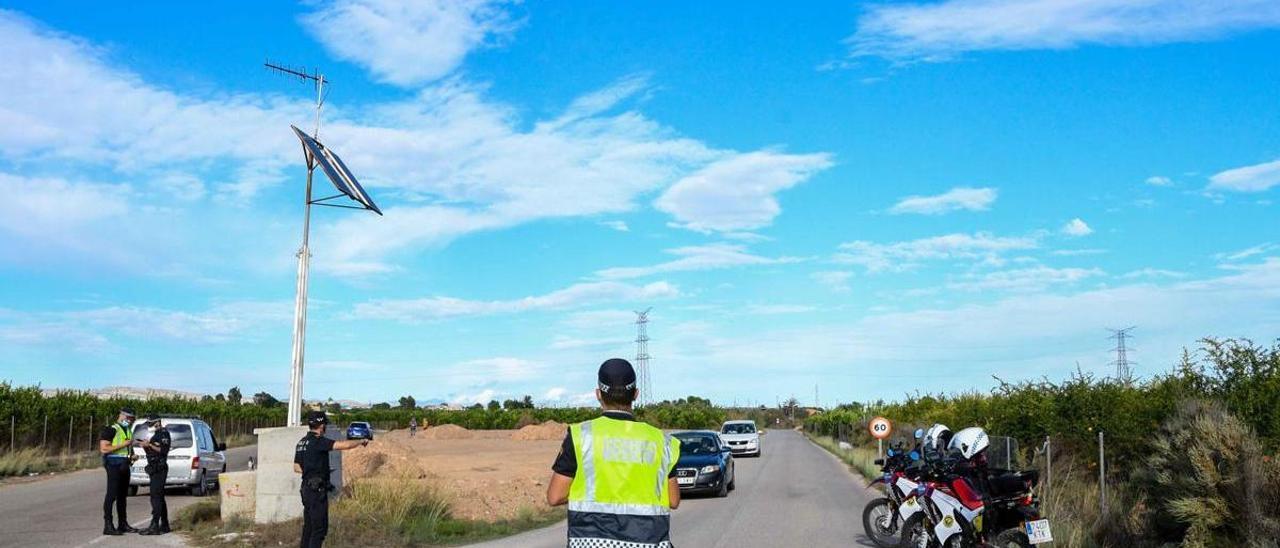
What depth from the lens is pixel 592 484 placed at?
508cm

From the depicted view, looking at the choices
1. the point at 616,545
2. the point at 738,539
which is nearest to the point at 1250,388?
the point at 738,539

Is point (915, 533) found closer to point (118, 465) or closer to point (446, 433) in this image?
point (118, 465)

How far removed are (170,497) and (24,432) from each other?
21.9m

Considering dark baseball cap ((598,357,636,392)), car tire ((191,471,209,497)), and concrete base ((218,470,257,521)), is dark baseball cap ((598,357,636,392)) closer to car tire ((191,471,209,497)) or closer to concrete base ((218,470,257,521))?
concrete base ((218,470,257,521))

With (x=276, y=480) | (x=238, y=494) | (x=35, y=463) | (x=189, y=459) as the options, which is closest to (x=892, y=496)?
(x=276, y=480)

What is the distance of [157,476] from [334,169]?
222 inches

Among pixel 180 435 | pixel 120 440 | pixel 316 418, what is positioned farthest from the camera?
pixel 180 435

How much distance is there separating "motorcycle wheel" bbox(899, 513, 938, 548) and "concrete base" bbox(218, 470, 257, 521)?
9.08m

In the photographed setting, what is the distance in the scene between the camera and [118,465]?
15.3 m

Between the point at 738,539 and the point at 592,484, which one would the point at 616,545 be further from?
the point at 738,539

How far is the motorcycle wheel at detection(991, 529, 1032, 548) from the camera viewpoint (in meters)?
10.6

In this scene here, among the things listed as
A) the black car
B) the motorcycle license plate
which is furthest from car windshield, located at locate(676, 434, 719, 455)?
the motorcycle license plate

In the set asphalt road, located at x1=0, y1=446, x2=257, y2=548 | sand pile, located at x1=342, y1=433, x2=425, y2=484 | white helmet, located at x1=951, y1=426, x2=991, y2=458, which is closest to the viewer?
white helmet, located at x1=951, y1=426, x2=991, y2=458

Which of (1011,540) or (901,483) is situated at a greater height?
(901,483)
